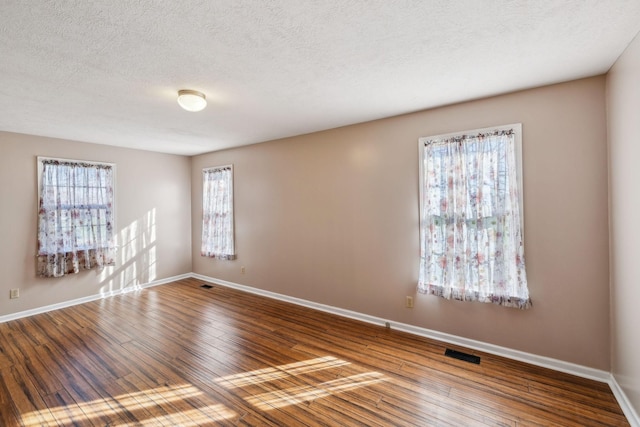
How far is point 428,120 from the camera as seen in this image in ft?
9.86

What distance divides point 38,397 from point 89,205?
301cm

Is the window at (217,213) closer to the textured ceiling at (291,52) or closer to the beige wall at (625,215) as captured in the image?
the textured ceiling at (291,52)

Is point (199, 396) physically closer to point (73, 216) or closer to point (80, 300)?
point (80, 300)

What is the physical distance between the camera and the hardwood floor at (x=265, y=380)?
1913 millimetres

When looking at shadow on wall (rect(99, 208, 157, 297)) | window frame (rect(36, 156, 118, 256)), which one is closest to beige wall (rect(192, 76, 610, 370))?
shadow on wall (rect(99, 208, 157, 297))

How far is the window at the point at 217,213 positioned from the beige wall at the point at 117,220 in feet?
2.01

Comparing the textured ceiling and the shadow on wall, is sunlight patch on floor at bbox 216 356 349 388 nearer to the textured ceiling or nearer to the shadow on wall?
the textured ceiling

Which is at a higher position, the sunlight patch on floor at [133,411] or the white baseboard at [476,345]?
the white baseboard at [476,345]

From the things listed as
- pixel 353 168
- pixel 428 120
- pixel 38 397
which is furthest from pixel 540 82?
pixel 38 397

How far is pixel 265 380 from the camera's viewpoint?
2.31 meters

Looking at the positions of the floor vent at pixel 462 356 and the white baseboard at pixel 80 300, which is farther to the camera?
the white baseboard at pixel 80 300

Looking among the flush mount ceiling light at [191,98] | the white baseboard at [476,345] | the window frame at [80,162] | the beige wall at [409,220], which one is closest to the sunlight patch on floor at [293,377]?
the white baseboard at [476,345]

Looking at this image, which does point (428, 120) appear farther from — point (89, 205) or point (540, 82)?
point (89, 205)

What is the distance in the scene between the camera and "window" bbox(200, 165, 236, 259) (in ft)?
16.2
